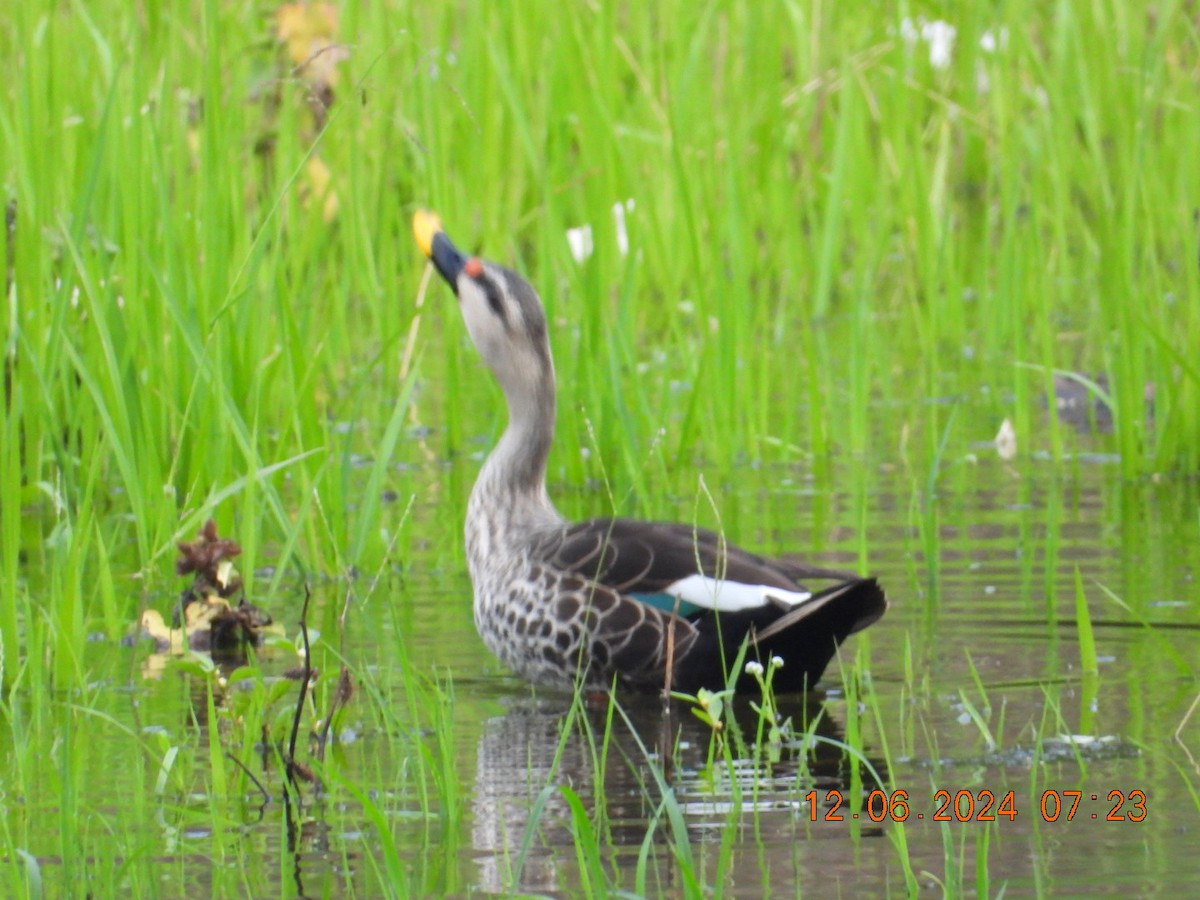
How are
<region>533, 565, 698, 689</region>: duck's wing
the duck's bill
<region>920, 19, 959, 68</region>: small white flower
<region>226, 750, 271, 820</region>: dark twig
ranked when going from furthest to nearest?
<region>920, 19, 959, 68</region>: small white flower, the duck's bill, <region>533, 565, 698, 689</region>: duck's wing, <region>226, 750, 271, 820</region>: dark twig

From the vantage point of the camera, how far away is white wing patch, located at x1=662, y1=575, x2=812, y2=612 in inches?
181

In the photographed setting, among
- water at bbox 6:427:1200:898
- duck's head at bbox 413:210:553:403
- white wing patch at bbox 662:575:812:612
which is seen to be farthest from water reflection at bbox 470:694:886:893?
duck's head at bbox 413:210:553:403

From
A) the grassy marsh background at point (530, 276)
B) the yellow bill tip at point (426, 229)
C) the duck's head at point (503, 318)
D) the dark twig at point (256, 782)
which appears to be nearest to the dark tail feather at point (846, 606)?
the grassy marsh background at point (530, 276)

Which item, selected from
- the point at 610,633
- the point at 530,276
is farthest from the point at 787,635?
the point at 530,276

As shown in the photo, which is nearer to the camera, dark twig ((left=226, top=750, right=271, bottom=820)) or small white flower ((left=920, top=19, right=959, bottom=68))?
dark twig ((left=226, top=750, right=271, bottom=820))

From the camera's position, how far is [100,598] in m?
5.68

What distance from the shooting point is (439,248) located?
5.87 metres

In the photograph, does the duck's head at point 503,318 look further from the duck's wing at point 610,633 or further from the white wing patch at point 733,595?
the white wing patch at point 733,595

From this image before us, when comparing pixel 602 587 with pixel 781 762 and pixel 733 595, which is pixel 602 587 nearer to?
pixel 733 595

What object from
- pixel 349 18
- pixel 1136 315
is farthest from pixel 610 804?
pixel 349 18

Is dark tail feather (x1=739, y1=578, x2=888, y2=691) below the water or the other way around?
the other way around

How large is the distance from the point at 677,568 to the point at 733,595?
0.81 ft

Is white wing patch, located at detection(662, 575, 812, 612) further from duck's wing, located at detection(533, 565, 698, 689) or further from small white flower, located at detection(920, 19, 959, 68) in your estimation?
small white flower, located at detection(920, 19, 959, 68)

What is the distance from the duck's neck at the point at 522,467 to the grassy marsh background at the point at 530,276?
26 centimetres
